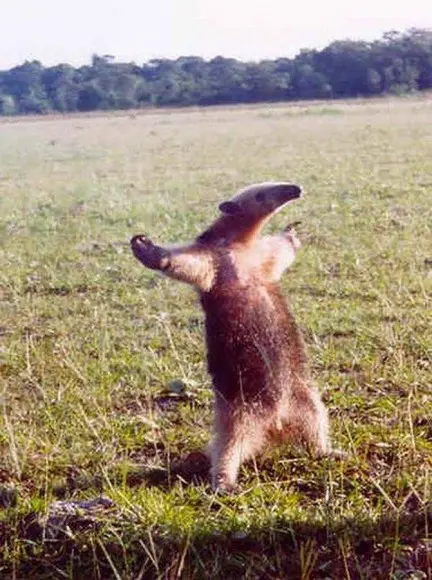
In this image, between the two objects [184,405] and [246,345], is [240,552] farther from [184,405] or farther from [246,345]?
[184,405]

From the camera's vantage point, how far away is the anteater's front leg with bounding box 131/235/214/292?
3281mm

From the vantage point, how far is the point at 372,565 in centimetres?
302

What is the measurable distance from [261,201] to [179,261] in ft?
1.59

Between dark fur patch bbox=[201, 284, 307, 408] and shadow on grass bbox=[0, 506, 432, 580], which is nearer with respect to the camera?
shadow on grass bbox=[0, 506, 432, 580]

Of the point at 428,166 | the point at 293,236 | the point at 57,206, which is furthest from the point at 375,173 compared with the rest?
the point at 293,236

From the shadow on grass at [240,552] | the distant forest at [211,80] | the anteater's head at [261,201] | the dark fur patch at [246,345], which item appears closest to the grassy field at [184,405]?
the shadow on grass at [240,552]

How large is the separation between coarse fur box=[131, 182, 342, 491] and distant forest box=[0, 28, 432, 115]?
2772 mm

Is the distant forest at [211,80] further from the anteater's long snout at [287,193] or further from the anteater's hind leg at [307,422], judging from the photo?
the anteater's hind leg at [307,422]

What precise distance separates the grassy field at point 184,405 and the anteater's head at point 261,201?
85 cm

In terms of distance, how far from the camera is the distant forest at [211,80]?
6.36 metres

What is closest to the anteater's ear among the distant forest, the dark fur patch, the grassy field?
the dark fur patch

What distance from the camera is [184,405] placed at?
→ 4.54 metres

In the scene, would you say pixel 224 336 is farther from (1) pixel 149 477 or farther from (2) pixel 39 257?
(2) pixel 39 257

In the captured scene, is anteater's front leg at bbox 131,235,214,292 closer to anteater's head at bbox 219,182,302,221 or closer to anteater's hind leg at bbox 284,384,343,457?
anteater's head at bbox 219,182,302,221
